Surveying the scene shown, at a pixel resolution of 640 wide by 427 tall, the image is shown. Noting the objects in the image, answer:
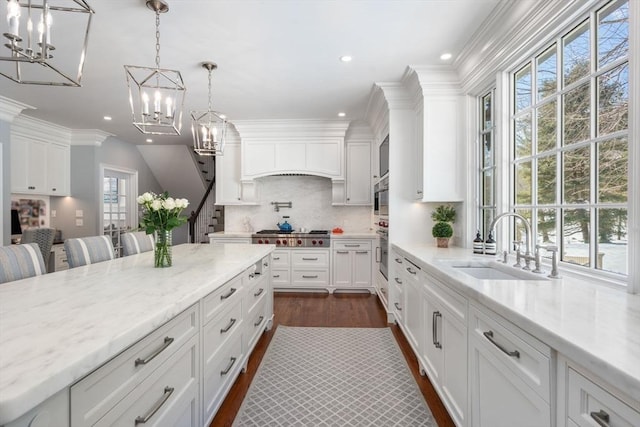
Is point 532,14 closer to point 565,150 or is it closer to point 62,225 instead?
point 565,150

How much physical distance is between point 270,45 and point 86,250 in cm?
210

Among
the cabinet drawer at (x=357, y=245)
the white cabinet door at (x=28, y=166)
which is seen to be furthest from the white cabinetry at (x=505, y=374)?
the white cabinet door at (x=28, y=166)

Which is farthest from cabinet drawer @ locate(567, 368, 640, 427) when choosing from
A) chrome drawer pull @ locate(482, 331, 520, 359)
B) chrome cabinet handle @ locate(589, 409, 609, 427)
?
chrome drawer pull @ locate(482, 331, 520, 359)

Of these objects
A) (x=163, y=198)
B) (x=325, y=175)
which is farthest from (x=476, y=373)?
(x=325, y=175)

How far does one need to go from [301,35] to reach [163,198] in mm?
1619

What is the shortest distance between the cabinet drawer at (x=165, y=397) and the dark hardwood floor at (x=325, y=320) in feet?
1.92

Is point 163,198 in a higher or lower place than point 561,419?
higher

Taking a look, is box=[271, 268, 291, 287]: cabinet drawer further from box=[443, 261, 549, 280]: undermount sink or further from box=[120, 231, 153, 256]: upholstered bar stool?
box=[443, 261, 549, 280]: undermount sink

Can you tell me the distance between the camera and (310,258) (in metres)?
4.82

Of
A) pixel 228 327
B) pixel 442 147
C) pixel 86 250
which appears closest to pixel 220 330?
pixel 228 327

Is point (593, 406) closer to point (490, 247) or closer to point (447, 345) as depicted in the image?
point (447, 345)

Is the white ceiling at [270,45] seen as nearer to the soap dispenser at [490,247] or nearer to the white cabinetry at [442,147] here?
the white cabinetry at [442,147]

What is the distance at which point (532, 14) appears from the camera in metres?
1.95

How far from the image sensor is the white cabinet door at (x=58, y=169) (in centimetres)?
511
